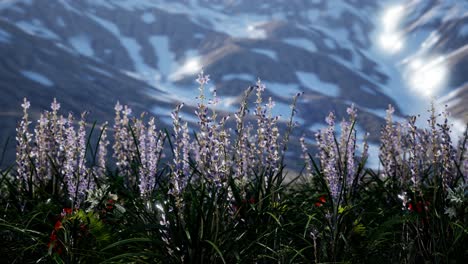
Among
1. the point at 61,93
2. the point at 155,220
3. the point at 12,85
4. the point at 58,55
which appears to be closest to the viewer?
the point at 155,220

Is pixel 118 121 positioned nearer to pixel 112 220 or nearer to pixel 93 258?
pixel 112 220

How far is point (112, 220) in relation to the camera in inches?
180

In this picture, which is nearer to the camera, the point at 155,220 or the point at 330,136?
the point at 155,220

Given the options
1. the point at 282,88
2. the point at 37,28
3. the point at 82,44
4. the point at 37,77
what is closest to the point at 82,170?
the point at 37,77

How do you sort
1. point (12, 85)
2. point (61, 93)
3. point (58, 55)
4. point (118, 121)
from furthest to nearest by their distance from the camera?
point (58, 55) < point (61, 93) < point (12, 85) < point (118, 121)

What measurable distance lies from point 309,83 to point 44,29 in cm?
10236

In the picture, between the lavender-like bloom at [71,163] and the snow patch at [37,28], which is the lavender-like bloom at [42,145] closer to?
the lavender-like bloom at [71,163]

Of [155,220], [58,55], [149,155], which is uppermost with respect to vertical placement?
[58,55]

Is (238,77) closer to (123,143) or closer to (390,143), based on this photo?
(123,143)

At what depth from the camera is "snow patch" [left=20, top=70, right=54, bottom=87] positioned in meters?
119

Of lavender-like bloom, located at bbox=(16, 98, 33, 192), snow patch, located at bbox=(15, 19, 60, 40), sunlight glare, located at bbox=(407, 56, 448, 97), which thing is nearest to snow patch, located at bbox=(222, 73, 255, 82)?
sunlight glare, located at bbox=(407, 56, 448, 97)

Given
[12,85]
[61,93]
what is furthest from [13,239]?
[61,93]

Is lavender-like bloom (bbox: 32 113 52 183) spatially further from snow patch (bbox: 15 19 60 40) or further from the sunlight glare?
snow patch (bbox: 15 19 60 40)

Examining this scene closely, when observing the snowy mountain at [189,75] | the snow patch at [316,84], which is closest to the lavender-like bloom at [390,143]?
the snowy mountain at [189,75]
